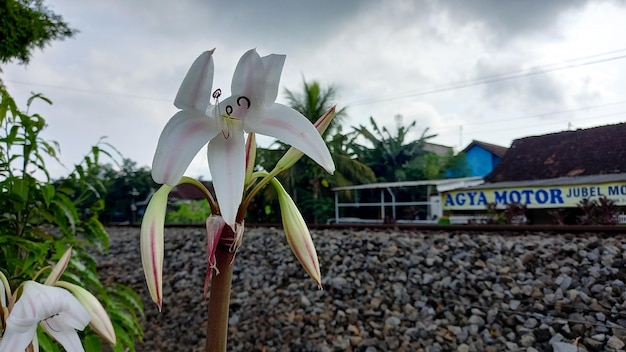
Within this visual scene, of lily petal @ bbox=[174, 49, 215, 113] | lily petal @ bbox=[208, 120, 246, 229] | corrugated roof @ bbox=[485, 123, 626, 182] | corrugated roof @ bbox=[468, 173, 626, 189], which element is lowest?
lily petal @ bbox=[208, 120, 246, 229]

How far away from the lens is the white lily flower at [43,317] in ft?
0.99

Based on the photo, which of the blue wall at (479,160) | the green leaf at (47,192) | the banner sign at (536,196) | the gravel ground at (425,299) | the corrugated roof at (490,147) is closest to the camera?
the green leaf at (47,192)

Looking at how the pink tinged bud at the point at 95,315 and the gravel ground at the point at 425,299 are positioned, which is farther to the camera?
the gravel ground at the point at 425,299

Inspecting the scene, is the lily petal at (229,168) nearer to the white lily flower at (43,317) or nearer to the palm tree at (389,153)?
the white lily flower at (43,317)

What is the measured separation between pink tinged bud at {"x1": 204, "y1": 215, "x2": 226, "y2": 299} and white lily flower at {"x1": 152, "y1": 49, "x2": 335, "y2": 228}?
0.06 ft

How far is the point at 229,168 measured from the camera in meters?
0.32

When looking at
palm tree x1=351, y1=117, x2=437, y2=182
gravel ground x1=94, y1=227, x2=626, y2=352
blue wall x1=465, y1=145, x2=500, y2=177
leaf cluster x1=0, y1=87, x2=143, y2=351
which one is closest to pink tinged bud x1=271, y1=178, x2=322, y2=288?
leaf cluster x1=0, y1=87, x2=143, y2=351

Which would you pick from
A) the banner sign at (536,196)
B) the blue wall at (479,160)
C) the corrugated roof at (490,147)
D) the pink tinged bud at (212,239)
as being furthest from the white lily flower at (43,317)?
the blue wall at (479,160)

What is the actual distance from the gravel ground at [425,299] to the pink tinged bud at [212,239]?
1.90m

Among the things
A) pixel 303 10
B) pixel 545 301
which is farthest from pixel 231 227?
pixel 545 301

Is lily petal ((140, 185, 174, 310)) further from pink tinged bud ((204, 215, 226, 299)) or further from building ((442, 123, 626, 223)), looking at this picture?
building ((442, 123, 626, 223))

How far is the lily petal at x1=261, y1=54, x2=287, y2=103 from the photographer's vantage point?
12.6 inches

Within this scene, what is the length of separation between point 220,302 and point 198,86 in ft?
0.52

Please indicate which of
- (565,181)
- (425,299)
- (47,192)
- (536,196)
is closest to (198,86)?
(47,192)
